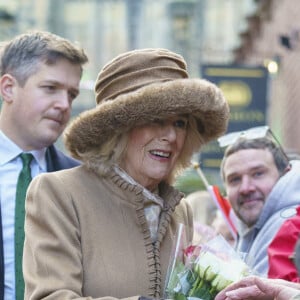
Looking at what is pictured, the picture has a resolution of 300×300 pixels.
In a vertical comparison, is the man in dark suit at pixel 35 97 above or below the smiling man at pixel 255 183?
above

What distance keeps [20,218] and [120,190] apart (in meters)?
0.75

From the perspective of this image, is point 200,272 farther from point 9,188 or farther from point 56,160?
point 56,160

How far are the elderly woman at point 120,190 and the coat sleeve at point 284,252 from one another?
609 mm

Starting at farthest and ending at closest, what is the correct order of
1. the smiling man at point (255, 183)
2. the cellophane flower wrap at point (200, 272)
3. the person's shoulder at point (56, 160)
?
the smiling man at point (255, 183) → the person's shoulder at point (56, 160) → the cellophane flower wrap at point (200, 272)

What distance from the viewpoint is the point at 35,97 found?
4945 millimetres

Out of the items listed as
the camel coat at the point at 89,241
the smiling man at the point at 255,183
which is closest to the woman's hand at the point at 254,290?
the camel coat at the point at 89,241

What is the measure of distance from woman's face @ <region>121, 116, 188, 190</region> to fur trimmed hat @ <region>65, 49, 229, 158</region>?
6 cm

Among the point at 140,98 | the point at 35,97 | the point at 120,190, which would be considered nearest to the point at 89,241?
the point at 120,190

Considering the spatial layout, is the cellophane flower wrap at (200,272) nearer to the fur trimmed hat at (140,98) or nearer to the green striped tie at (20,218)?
the fur trimmed hat at (140,98)

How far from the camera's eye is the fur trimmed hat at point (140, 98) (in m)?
4.01

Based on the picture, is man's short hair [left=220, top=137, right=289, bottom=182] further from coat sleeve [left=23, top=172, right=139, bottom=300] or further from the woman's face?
coat sleeve [left=23, top=172, right=139, bottom=300]

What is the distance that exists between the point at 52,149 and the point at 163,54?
45.8 inches

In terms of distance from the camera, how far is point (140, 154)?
4.14 m

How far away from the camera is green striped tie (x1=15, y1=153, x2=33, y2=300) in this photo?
458 centimetres
